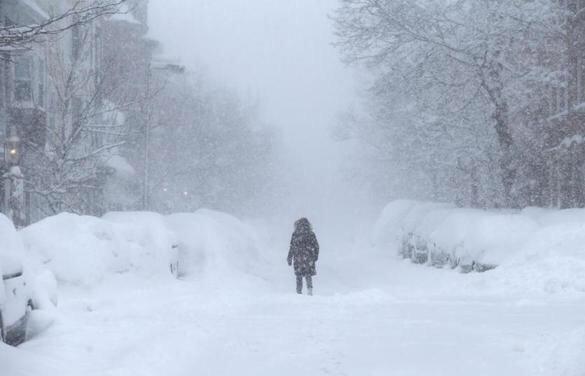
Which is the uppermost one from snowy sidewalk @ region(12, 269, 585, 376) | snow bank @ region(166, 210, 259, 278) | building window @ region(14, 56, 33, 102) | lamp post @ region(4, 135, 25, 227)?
building window @ region(14, 56, 33, 102)

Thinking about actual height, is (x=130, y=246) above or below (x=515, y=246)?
above

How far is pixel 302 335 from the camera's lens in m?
8.70

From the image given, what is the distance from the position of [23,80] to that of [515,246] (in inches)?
598

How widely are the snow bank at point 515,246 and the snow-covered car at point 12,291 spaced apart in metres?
8.11

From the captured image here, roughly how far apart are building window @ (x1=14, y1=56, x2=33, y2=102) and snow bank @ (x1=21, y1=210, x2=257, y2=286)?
754 cm

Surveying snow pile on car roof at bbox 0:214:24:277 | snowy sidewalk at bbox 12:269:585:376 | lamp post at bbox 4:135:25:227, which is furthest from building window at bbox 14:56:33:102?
snow pile on car roof at bbox 0:214:24:277

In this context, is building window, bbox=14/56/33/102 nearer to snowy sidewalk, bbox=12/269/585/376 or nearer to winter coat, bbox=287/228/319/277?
winter coat, bbox=287/228/319/277

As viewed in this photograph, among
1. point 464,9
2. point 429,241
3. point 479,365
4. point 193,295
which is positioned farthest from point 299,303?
point 464,9

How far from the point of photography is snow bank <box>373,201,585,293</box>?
43.0 ft

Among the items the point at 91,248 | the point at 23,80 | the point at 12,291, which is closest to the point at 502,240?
the point at 91,248

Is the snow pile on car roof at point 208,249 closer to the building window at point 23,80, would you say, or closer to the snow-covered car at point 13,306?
the building window at point 23,80

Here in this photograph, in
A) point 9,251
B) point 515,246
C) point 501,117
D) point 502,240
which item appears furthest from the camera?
point 501,117

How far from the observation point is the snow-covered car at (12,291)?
7090 mm

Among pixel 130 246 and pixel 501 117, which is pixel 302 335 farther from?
pixel 501 117
